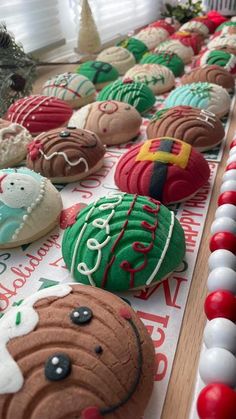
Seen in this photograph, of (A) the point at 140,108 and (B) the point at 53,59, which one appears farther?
(B) the point at 53,59

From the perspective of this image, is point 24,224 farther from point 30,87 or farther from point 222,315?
point 30,87

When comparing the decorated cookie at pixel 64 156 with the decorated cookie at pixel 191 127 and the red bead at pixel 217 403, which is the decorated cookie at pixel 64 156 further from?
the red bead at pixel 217 403

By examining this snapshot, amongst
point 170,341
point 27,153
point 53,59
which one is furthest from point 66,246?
point 53,59

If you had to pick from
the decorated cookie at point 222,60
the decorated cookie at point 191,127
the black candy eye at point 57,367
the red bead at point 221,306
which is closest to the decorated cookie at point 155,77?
the decorated cookie at point 222,60

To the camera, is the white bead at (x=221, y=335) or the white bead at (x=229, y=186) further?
the white bead at (x=229, y=186)

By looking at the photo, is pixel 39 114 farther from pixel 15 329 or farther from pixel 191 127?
pixel 15 329

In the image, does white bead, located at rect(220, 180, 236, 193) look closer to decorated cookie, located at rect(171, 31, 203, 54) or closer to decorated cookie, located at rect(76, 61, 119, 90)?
decorated cookie, located at rect(76, 61, 119, 90)
